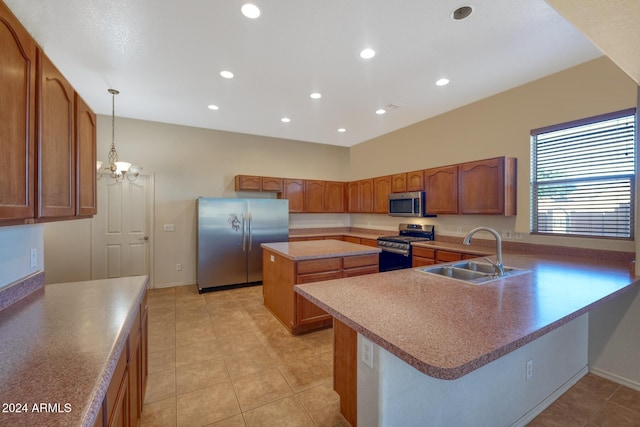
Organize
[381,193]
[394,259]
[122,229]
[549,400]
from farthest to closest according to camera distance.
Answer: [381,193]
[122,229]
[394,259]
[549,400]

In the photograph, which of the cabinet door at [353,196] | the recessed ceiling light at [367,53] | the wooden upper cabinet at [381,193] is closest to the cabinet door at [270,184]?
the cabinet door at [353,196]

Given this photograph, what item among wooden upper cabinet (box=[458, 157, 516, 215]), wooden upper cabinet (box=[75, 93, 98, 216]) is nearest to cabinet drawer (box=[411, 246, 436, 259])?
wooden upper cabinet (box=[458, 157, 516, 215])

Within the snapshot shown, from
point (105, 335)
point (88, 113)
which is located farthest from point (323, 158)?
point (105, 335)

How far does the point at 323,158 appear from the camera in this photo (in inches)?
250

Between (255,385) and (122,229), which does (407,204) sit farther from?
(122,229)

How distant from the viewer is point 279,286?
3.28m

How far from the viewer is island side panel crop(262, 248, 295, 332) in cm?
298

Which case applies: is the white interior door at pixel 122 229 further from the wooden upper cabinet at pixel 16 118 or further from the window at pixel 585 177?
the window at pixel 585 177

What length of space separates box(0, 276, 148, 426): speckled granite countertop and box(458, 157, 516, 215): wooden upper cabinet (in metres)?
3.75

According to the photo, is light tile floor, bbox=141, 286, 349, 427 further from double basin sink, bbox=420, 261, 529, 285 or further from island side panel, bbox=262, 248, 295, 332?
double basin sink, bbox=420, 261, 529, 285

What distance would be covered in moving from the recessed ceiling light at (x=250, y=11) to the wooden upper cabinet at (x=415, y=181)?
3227 mm

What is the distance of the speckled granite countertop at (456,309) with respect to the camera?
95 centimetres

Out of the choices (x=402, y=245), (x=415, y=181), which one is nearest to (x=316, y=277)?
(x=402, y=245)

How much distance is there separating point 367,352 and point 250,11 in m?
2.46
